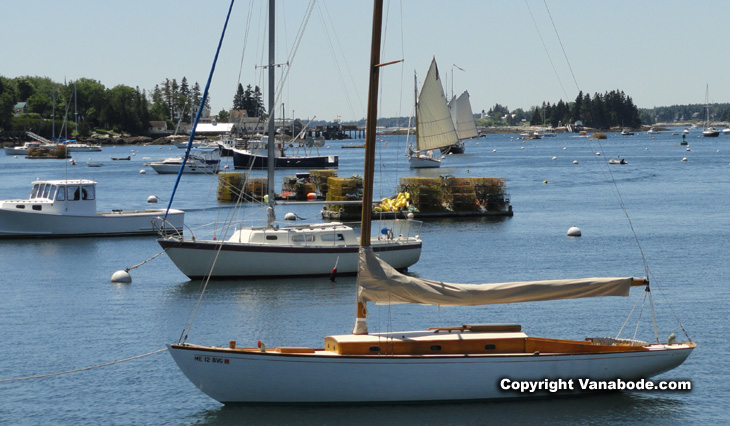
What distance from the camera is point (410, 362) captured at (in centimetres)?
2402

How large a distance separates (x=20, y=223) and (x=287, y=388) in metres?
43.5

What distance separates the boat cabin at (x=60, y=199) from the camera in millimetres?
62062

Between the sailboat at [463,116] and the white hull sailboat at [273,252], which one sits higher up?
the sailboat at [463,116]

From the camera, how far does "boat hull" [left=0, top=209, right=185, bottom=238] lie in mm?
62094

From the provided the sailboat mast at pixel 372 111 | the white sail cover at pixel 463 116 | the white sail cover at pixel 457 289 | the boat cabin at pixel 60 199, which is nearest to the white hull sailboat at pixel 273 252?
the sailboat mast at pixel 372 111

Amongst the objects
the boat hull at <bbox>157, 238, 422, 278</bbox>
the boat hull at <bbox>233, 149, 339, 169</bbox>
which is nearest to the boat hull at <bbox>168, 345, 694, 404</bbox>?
the boat hull at <bbox>157, 238, 422, 278</bbox>

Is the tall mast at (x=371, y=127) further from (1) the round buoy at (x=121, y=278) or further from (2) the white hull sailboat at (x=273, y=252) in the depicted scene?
(1) the round buoy at (x=121, y=278)

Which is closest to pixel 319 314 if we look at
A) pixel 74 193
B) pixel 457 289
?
pixel 457 289

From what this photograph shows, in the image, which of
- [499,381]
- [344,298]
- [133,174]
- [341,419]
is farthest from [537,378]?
[133,174]

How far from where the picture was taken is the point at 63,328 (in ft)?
118

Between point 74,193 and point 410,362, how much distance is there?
44.0 m

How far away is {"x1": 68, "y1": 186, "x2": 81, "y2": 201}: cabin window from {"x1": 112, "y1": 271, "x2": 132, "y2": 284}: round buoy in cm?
1748

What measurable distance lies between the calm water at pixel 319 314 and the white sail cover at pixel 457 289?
2.92 m

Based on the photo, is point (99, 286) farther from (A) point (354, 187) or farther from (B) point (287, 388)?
(A) point (354, 187)
